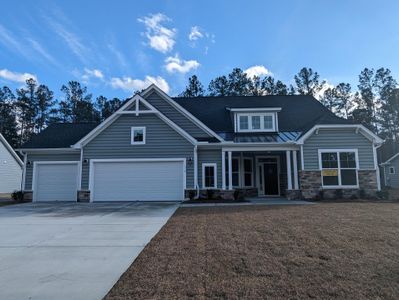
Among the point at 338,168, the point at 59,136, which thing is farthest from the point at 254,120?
the point at 59,136

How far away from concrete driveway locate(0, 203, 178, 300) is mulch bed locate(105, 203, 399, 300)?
0.37m

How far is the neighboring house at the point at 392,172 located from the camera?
30656 mm

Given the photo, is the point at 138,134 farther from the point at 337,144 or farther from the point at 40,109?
the point at 40,109

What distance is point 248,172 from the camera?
18.3 m

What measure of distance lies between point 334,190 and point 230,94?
91.8 ft

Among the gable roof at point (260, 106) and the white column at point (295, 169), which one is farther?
the gable roof at point (260, 106)

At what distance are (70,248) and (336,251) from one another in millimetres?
5109

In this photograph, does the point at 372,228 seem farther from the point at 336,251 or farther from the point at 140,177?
the point at 140,177

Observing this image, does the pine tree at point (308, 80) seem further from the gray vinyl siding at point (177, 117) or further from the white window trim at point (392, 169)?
the gray vinyl siding at point (177, 117)

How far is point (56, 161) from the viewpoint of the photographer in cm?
1702

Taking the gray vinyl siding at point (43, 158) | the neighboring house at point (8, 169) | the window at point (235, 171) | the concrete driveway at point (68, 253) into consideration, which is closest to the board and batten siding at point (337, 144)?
the window at point (235, 171)

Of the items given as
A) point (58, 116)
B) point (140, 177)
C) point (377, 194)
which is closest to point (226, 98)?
point (140, 177)

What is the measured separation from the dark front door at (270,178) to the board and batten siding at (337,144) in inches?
113

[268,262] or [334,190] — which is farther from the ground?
[334,190]
